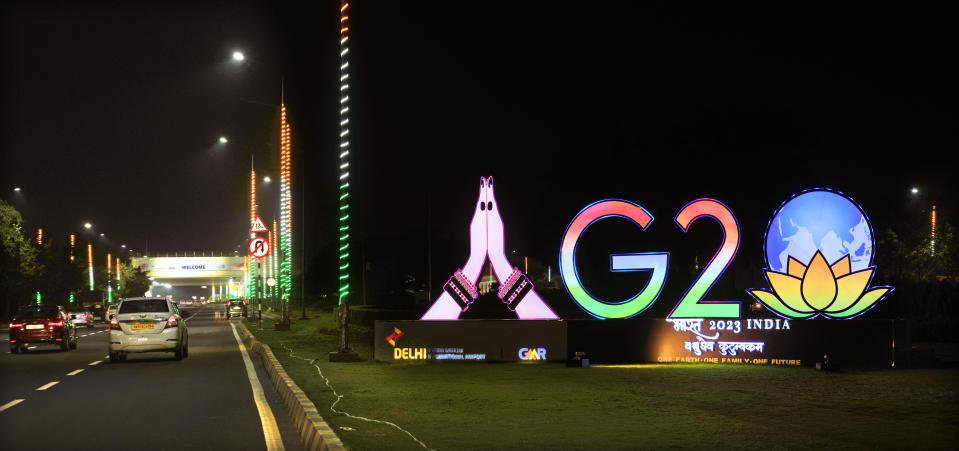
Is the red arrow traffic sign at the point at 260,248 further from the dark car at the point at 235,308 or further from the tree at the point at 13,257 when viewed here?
the tree at the point at 13,257

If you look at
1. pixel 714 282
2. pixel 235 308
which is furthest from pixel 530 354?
pixel 235 308

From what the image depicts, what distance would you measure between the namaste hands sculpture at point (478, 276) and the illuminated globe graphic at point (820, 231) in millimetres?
5580

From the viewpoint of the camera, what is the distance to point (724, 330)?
22.2 meters

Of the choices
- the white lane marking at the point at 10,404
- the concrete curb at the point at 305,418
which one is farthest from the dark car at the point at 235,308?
the white lane marking at the point at 10,404

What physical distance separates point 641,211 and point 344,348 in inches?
316

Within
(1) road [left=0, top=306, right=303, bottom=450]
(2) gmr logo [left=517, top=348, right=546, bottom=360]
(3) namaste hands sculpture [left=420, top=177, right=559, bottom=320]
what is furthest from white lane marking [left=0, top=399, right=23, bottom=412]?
(2) gmr logo [left=517, top=348, right=546, bottom=360]

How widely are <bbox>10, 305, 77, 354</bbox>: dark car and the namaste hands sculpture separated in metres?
14.7

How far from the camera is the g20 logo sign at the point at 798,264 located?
21.9m

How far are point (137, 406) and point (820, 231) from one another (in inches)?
590

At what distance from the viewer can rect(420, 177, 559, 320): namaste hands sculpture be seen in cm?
2377

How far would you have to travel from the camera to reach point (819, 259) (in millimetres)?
22062

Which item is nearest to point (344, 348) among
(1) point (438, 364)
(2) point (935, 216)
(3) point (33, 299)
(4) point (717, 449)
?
(1) point (438, 364)

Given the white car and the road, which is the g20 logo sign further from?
the white car

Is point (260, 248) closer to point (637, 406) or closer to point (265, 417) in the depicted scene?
point (265, 417)
